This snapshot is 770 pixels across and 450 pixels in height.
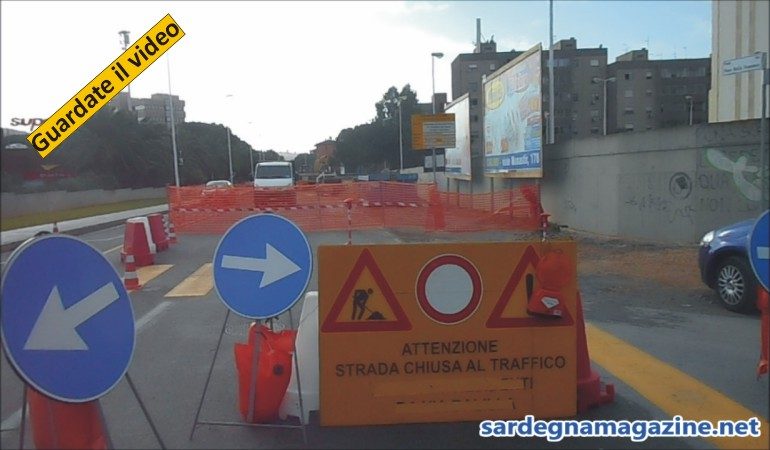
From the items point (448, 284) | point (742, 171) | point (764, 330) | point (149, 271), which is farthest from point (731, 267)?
point (149, 271)

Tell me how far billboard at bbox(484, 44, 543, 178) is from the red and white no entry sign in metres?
15.7

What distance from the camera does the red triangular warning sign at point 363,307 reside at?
4.36 meters

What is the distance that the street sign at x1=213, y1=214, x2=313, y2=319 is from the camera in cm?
456

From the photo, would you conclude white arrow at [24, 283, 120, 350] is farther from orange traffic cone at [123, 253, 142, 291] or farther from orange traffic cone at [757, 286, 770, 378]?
orange traffic cone at [123, 253, 142, 291]

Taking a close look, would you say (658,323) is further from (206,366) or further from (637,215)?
(637,215)

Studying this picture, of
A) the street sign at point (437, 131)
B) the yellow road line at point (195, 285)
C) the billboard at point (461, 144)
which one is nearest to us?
the yellow road line at point (195, 285)

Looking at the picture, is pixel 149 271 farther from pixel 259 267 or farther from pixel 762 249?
pixel 762 249

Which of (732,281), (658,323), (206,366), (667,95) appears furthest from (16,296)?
(667,95)

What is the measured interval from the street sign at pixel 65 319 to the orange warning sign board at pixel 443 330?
4.44 feet

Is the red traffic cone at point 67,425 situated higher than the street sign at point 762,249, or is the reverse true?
the street sign at point 762,249

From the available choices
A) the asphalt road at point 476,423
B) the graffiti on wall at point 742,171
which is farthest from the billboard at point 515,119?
the asphalt road at point 476,423

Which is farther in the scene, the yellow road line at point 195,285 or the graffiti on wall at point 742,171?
the graffiti on wall at point 742,171

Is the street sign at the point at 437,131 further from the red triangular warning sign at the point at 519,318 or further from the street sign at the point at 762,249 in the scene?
the red triangular warning sign at the point at 519,318

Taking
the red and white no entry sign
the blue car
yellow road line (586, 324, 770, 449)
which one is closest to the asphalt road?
yellow road line (586, 324, 770, 449)
